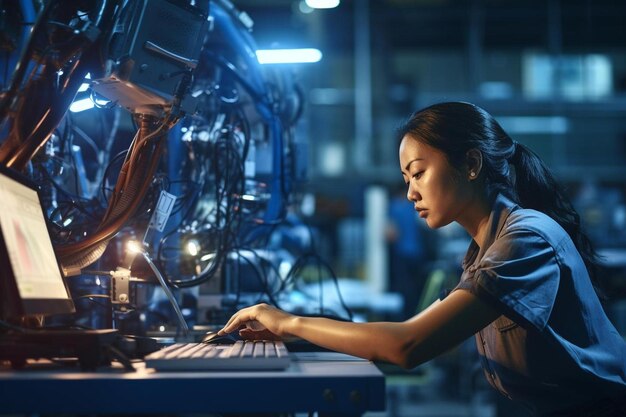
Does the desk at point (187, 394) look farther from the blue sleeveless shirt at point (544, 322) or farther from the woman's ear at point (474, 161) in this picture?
the woman's ear at point (474, 161)

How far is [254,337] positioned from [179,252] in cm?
72

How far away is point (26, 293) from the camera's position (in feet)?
3.78

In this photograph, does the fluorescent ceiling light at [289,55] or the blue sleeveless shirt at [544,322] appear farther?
the fluorescent ceiling light at [289,55]

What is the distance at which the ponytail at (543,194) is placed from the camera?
1.69m

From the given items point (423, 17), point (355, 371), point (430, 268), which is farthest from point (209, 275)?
point (423, 17)

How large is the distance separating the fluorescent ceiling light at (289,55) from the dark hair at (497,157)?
114cm

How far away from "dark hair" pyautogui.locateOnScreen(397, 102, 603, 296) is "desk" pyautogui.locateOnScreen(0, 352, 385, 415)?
0.71 meters

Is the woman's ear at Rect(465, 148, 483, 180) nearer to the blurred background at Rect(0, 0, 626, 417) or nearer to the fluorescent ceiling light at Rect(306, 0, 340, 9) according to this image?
the blurred background at Rect(0, 0, 626, 417)

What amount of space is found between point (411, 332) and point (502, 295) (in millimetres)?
186

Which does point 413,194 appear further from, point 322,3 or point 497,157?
point 322,3

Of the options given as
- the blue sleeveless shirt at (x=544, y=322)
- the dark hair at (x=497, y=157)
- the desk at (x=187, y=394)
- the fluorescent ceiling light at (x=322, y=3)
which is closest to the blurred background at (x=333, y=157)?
A: the fluorescent ceiling light at (x=322, y=3)

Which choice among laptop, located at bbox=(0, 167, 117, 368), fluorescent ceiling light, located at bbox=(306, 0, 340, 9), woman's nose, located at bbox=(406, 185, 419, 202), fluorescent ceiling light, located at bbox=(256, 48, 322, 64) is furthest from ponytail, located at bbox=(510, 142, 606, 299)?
fluorescent ceiling light, located at bbox=(306, 0, 340, 9)

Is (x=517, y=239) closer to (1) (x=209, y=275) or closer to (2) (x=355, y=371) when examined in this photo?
(2) (x=355, y=371)

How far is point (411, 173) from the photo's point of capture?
1628mm
